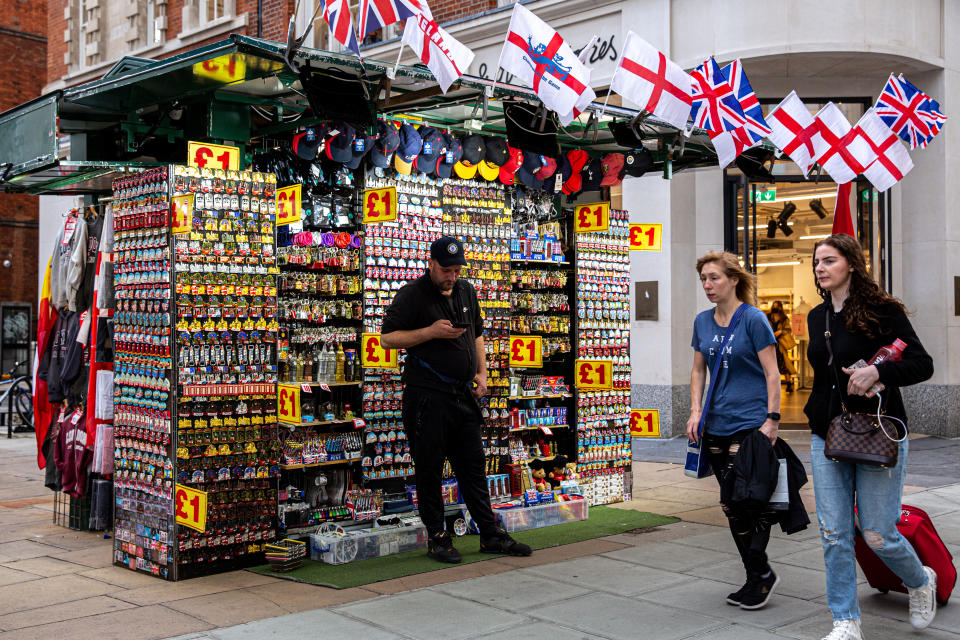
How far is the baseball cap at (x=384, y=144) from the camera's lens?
7469mm

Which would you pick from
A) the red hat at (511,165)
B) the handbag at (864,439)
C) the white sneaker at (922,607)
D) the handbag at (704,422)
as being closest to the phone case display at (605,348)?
the red hat at (511,165)

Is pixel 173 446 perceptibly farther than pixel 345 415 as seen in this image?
No

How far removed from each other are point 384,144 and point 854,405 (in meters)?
4.26

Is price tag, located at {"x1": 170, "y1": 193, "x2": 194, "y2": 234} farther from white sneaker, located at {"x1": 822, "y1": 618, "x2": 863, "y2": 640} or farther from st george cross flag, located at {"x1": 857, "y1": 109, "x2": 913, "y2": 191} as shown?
st george cross flag, located at {"x1": 857, "y1": 109, "x2": 913, "y2": 191}

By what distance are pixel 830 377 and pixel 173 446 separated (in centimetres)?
409

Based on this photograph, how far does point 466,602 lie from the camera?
5.62 metres

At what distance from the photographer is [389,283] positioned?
775cm

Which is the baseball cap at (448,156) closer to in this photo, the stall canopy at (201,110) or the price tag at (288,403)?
the stall canopy at (201,110)

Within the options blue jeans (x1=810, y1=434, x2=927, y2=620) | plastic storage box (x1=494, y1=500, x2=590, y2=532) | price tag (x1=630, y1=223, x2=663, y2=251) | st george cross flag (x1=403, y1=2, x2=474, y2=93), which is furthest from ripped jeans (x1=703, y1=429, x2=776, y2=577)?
price tag (x1=630, y1=223, x2=663, y2=251)

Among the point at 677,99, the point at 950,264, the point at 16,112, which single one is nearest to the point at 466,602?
the point at 677,99

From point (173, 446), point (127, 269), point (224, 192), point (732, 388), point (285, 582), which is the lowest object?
point (285, 582)

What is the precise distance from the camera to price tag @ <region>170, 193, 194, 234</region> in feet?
20.4

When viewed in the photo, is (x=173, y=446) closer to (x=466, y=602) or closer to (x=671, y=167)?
(x=466, y=602)

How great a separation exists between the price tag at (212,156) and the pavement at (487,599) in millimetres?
2827
